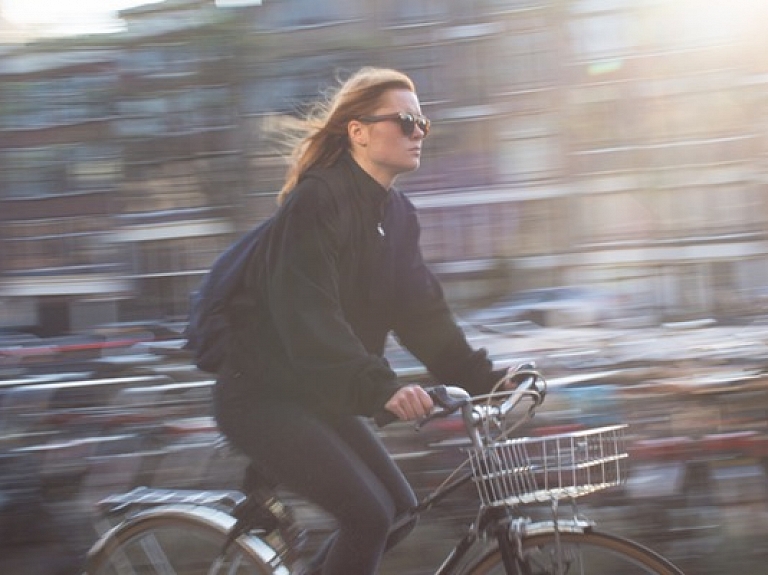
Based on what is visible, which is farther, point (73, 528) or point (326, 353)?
point (73, 528)

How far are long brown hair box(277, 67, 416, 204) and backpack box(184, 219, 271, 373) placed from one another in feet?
0.63

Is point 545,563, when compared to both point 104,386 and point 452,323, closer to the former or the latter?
point 452,323

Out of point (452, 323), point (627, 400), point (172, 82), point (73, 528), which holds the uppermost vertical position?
point (172, 82)

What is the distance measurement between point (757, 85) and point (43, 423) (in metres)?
3.52

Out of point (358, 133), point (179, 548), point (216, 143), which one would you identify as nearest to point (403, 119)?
point (358, 133)

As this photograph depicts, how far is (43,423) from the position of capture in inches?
180

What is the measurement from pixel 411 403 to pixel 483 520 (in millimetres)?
403

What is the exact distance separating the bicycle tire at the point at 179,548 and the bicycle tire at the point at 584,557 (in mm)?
580

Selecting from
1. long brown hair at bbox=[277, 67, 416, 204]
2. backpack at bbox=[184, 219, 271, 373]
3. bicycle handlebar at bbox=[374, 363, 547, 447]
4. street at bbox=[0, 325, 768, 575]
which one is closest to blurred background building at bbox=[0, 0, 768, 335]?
street at bbox=[0, 325, 768, 575]

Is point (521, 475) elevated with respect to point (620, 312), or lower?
elevated

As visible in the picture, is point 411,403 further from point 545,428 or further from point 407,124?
point 545,428

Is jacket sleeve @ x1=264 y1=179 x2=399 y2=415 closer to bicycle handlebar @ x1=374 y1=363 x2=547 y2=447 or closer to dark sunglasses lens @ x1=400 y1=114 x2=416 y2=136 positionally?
bicycle handlebar @ x1=374 y1=363 x2=547 y2=447

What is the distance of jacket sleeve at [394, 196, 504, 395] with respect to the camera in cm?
296

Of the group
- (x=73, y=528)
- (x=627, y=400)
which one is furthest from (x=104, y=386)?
(x=627, y=400)
